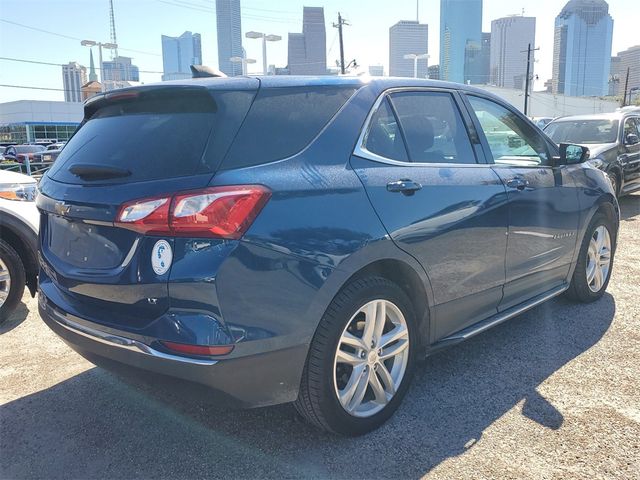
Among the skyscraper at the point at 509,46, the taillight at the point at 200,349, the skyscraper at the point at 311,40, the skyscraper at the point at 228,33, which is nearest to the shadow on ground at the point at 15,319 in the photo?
the taillight at the point at 200,349

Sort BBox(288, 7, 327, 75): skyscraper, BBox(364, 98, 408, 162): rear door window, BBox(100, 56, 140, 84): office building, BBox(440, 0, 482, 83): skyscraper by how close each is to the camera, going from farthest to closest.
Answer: BBox(440, 0, 482, 83): skyscraper < BBox(288, 7, 327, 75): skyscraper < BBox(100, 56, 140, 84): office building < BBox(364, 98, 408, 162): rear door window

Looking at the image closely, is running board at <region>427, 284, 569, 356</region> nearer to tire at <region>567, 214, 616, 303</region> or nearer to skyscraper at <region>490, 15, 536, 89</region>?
tire at <region>567, 214, 616, 303</region>

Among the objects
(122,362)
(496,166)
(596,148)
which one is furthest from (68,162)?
(596,148)

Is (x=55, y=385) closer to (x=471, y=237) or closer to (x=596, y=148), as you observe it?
(x=471, y=237)

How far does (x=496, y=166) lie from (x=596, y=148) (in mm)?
7099

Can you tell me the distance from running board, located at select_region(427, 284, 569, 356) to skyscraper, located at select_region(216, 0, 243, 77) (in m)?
49.5

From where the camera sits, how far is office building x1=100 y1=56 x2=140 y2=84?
4959 centimetres

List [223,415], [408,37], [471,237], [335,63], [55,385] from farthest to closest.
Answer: [408,37] < [335,63] < [55,385] < [471,237] < [223,415]

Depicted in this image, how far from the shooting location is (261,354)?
7.40 feet

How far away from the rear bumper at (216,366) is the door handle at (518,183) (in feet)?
6.39

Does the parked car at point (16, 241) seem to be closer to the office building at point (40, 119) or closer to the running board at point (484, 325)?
the running board at point (484, 325)

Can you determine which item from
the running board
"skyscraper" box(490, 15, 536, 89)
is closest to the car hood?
the running board

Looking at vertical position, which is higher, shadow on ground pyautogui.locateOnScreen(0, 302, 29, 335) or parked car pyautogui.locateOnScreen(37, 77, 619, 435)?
parked car pyautogui.locateOnScreen(37, 77, 619, 435)

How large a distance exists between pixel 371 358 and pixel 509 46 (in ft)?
293
